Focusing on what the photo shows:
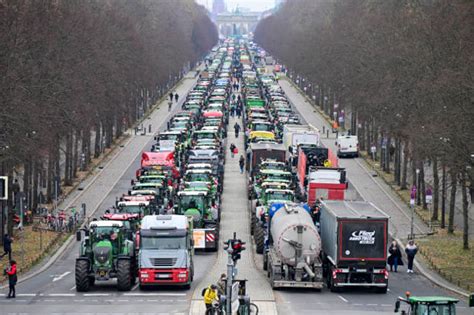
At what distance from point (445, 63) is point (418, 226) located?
9.24 meters

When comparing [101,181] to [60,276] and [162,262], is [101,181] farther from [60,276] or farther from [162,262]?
[162,262]

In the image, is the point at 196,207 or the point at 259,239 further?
the point at 196,207

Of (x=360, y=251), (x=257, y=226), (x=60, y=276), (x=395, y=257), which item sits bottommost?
(x=60, y=276)

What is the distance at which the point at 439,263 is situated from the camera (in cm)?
6062

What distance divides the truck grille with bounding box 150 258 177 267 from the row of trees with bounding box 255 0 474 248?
14.7 meters

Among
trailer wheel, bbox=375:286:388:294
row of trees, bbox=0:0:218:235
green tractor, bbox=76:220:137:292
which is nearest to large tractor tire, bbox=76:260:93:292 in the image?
green tractor, bbox=76:220:137:292

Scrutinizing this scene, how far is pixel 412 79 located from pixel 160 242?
32.7m

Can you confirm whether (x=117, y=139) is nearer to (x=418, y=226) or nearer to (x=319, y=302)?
(x=418, y=226)

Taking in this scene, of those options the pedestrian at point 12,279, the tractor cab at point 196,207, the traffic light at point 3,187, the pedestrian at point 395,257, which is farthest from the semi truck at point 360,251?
the traffic light at point 3,187

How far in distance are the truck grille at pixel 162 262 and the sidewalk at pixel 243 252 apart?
1482 mm

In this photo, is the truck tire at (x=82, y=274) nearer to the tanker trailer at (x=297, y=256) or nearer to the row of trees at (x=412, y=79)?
the tanker trailer at (x=297, y=256)

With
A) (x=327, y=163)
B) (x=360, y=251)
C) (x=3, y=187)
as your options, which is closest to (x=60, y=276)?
(x=3, y=187)

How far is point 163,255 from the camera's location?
5081 centimetres

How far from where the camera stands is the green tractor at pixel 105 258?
50.2 m
